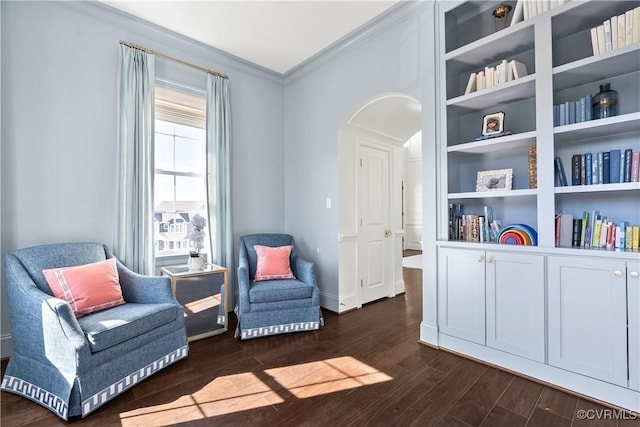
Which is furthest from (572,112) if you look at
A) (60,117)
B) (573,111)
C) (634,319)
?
(60,117)

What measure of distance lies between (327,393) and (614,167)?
2389mm

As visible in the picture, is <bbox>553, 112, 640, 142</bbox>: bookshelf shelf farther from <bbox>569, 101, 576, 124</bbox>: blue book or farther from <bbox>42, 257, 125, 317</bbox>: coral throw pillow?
<bbox>42, 257, 125, 317</bbox>: coral throw pillow

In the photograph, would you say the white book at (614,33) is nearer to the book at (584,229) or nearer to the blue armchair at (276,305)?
the book at (584,229)

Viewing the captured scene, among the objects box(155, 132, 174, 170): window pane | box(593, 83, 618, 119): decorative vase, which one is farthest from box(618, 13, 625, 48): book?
box(155, 132, 174, 170): window pane

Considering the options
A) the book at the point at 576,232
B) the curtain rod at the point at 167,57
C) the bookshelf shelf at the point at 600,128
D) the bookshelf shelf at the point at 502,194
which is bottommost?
the book at the point at 576,232

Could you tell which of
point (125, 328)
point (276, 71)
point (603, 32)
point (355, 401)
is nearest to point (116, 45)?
point (276, 71)

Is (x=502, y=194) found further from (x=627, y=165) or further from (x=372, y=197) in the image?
(x=372, y=197)

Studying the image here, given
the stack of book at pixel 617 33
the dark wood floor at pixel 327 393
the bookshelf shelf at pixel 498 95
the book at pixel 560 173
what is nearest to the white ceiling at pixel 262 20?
the bookshelf shelf at pixel 498 95

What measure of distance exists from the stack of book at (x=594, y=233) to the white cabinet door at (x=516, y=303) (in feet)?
0.87

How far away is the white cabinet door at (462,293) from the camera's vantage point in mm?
2428

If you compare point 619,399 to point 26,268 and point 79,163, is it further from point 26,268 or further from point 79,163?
point 79,163

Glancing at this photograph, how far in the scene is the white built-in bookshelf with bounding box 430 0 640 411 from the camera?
188cm

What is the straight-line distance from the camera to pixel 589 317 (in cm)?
194

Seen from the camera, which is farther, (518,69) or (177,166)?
(177,166)
